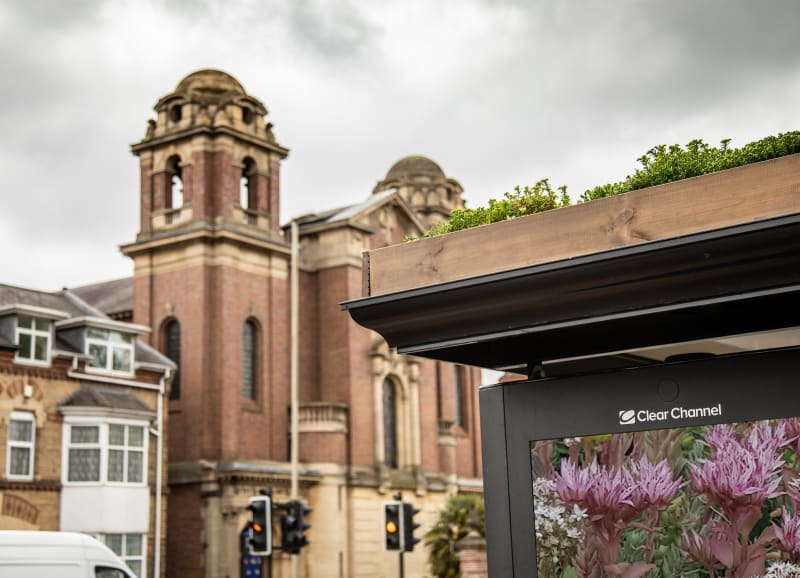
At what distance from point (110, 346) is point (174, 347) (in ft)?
16.5

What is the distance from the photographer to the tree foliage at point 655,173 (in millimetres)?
3359

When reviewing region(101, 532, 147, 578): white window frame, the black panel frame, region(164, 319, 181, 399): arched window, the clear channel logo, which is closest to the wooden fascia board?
the black panel frame

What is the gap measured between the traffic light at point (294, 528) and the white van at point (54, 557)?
4984 mm

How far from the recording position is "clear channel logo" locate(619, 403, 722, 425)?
3398 millimetres

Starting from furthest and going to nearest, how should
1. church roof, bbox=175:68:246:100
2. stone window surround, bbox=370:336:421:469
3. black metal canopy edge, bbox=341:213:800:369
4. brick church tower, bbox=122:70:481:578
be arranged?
stone window surround, bbox=370:336:421:469 → church roof, bbox=175:68:246:100 → brick church tower, bbox=122:70:481:578 → black metal canopy edge, bbox=341:213:800:369

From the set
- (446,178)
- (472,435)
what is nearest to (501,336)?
(472,435)

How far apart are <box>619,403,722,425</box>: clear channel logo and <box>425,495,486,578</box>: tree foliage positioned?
104ft

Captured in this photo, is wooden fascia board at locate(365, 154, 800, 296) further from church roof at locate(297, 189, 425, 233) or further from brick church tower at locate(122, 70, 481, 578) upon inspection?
church roof at locate(297, 189, 425, 233)

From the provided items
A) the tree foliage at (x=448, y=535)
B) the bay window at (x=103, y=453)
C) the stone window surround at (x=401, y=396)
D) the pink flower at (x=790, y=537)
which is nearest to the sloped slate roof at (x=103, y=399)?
the bay window at (x=103, y=453)

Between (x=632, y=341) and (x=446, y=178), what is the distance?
165 ft

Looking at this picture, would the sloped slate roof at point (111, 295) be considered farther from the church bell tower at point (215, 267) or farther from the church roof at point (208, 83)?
the church roof at point (208, 83)

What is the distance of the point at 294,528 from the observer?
21109mm

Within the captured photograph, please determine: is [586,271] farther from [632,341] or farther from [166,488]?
[166,488]

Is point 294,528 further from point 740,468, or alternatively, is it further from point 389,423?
point 389,423
